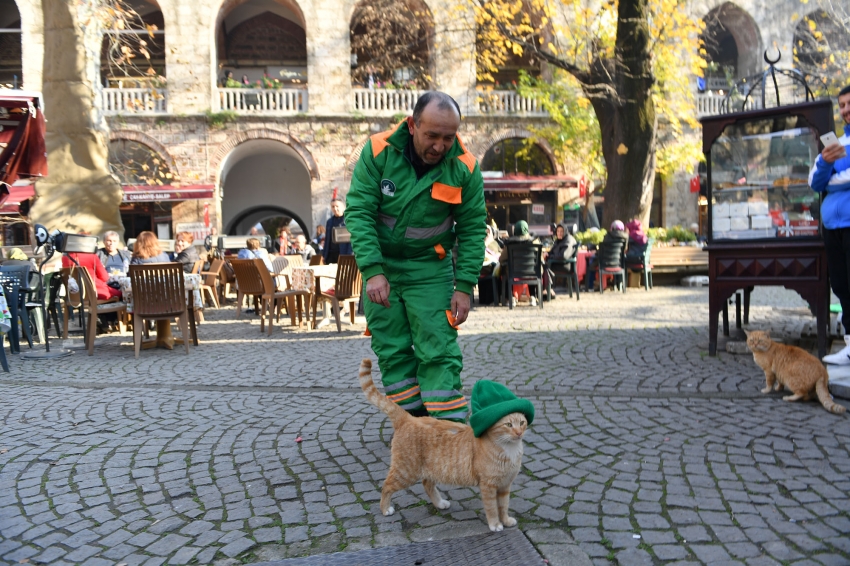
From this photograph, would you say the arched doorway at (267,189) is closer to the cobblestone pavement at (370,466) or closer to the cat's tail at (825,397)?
the cobblestone pavement at (370,466)

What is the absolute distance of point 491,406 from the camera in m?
2.48

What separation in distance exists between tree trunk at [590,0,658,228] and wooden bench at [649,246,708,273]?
86 cm

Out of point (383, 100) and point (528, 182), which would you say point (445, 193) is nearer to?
point (383, 100)

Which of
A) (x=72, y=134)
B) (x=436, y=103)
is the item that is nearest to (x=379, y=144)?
(x=436, y=103)

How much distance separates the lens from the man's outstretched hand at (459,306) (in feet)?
10.4

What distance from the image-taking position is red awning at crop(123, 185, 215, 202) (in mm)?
22234

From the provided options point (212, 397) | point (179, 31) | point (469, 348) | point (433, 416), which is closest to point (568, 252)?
point (469, 348)

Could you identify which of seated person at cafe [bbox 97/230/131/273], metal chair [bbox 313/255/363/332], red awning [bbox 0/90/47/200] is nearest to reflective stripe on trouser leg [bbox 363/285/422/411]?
metal chair [bbox 313/255/363/332]

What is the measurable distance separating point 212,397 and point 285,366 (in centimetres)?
135

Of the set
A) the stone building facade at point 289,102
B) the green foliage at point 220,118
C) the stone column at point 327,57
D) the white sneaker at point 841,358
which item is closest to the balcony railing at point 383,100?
the stone building facade at point 289,102

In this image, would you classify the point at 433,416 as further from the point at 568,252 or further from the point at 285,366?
the point at 568,252

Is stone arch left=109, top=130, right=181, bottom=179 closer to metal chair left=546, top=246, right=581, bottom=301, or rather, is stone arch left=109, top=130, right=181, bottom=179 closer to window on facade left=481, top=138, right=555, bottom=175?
window on facade left=481, top=138, right=555, bottom=175

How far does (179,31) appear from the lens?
75.7 feet

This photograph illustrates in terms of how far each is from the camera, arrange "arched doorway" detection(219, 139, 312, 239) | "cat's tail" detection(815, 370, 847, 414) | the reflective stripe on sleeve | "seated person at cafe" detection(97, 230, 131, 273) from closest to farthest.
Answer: the reflective stripe on sleeve, "cat's tail" detection(815, 370, 847, 414), "seated person at cafe" detection(97, 230, 131, 273), "arched doorway" detection(219, 139, 312, 239)
